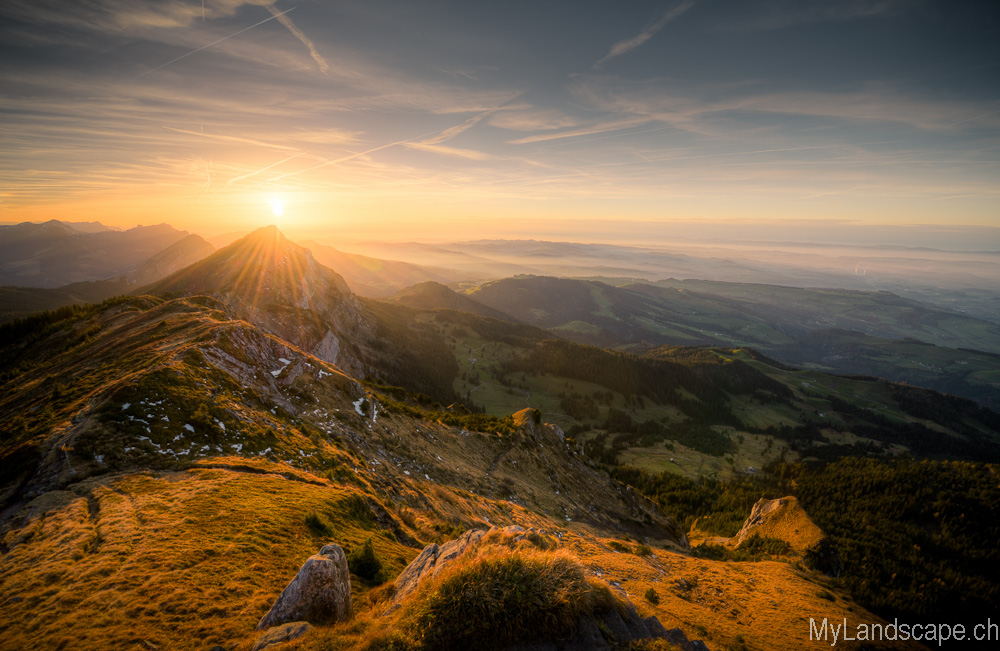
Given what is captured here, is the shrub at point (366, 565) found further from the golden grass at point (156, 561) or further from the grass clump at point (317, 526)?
the grass clump at point (317, 526)

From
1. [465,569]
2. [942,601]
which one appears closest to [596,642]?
[465,569]

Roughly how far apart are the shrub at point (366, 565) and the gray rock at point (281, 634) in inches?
203

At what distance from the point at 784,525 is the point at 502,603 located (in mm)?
69250

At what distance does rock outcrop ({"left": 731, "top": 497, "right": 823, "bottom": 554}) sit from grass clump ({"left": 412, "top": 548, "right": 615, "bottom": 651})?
58.0m

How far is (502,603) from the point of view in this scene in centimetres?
908

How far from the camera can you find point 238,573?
13.0 metres

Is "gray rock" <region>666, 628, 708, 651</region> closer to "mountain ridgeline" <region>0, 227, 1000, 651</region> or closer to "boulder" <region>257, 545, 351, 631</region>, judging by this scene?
"mountain ridgeline" <region>0, 227, 1000, 651</region>

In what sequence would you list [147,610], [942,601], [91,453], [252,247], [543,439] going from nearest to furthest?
[147,610] < [91,453] < [942,601] < [543,439] < [252,247]

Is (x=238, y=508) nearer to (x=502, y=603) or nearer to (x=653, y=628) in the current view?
(x=502, y=603)

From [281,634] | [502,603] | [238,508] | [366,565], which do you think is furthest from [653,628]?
[238,508]

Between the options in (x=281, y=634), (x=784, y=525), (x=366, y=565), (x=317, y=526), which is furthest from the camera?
(x=784, y=525)

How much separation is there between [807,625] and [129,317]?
81.5 metres

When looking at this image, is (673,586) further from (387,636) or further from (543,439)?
(543,439)

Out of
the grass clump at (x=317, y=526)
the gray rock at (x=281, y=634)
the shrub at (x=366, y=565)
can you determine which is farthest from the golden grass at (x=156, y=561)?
the shrub at (x=366, y=565)
